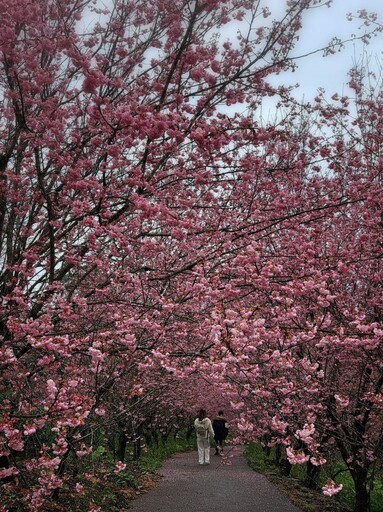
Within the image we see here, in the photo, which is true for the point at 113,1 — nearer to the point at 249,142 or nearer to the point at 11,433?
the point at 249,142

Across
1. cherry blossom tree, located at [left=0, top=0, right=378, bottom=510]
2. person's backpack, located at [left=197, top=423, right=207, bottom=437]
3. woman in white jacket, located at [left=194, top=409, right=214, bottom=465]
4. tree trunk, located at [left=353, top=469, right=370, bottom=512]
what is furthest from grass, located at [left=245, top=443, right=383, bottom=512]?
cherry blossom tree, located at [left=0, top=0, right=378, bottom=510]

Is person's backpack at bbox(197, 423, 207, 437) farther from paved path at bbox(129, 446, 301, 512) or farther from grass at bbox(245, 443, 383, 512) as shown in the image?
grass at bbox(245, 443, 383, 512)

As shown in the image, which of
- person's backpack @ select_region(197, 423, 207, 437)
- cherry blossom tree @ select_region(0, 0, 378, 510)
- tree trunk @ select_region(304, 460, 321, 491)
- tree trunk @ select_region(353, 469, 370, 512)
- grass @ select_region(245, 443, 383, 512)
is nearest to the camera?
cherry blossom tree @ select_region(0, 0, 378, 510)

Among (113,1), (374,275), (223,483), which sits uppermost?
(113,1)

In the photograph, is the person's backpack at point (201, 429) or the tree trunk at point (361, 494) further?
the person's backpack at point (201, 429)

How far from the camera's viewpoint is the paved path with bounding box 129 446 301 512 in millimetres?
8516

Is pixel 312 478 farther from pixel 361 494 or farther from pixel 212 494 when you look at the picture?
pixel 361 494

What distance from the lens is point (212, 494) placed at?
9867 mm

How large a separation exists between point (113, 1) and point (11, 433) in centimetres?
451

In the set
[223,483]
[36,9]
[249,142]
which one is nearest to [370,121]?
[249,142]

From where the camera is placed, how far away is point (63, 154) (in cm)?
547

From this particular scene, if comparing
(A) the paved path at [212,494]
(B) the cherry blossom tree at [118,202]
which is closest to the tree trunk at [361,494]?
(A) the paved path at [212,494]

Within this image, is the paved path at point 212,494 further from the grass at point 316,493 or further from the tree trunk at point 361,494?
the tree trunk at point 361,494

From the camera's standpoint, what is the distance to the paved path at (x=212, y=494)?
27.9 ft
